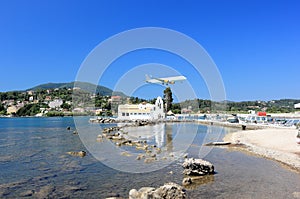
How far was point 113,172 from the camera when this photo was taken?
12508mm

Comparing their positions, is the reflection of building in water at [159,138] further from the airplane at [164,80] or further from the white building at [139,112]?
the white building at [139,112]

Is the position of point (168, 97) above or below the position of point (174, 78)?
below

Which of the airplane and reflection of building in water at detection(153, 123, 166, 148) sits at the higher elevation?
the airplane

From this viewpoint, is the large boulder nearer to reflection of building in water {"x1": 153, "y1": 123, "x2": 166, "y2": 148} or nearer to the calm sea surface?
the calm sea surface

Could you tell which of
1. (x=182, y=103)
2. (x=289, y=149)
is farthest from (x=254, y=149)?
(x=182, y=103)

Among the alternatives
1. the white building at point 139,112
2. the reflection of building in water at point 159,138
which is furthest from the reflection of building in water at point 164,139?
the white building at point 139,112

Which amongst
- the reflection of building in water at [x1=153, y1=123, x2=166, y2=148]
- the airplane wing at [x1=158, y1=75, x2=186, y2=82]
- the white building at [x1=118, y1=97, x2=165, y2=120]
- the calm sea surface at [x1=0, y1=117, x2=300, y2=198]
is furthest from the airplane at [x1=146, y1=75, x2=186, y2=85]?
the calm sea surface at [x1=0, y1=117, x2=300, y2=198]

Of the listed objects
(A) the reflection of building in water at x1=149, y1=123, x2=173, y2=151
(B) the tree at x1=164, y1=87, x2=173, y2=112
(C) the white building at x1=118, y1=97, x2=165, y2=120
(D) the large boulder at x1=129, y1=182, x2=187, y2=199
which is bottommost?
(A) the reflection of building in water at x1=149, y1=123, x2=173, y2=151

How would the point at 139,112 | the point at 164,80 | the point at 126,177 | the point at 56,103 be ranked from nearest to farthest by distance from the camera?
the point at 126,177, the point at 164,80, the point at 139,112, the point at 56,103

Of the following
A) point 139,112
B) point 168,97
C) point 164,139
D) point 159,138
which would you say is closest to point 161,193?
point 164,139

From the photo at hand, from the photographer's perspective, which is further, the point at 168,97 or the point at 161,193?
the point at 168,97

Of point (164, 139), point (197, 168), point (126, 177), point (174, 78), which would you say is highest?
point (174, 78)

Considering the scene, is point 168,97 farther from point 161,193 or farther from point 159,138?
point 161,193

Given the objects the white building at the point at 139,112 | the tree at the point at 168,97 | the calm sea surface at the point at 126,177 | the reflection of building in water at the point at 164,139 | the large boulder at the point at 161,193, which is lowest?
the calm sea surface at the point at 126,177
